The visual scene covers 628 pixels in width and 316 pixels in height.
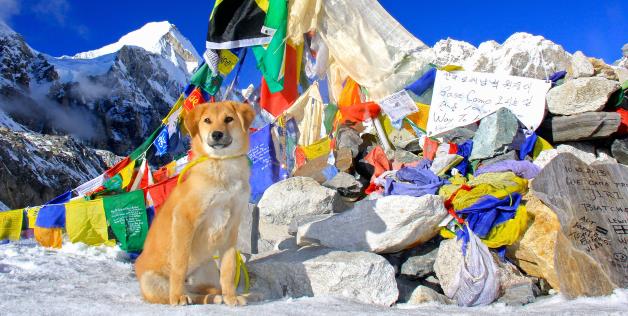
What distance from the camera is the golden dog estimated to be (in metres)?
3.65

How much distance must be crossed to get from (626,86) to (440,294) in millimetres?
4874

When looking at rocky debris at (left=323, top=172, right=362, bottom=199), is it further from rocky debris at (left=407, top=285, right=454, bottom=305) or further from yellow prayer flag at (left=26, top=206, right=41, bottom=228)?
yellow prayer flag at (left=26, top=206, right=41, bottom=228)

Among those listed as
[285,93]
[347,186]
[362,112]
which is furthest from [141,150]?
[347,186]

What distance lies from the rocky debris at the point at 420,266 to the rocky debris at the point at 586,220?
1.08m

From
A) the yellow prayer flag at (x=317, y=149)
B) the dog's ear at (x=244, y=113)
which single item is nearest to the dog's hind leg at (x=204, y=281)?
the dog's ear at (x=244, y=113)

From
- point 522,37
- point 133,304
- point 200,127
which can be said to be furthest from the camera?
point 522,37

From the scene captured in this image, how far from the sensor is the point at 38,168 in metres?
68.8

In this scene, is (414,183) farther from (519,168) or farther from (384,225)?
(384,225)

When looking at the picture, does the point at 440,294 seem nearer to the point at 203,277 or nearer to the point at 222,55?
the point at 203,277

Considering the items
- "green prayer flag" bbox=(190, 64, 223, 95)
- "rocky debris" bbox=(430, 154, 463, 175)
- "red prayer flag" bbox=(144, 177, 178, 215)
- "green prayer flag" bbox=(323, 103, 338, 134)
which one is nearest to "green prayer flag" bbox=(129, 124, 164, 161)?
"green prayer flag" bbox=(190, 64, 223, 95)

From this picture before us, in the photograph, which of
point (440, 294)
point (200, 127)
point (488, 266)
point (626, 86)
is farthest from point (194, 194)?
point (626, 86)

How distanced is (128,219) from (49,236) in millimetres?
1204

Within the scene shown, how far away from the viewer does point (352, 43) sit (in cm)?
841

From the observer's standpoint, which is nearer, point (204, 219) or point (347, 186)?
point (204, 219)
